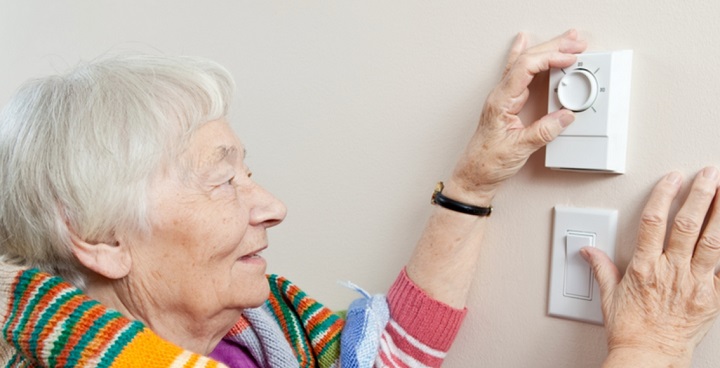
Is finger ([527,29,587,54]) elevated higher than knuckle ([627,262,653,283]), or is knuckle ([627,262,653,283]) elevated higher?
finger ([527,29,587,54])

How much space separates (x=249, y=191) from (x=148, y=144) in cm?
16

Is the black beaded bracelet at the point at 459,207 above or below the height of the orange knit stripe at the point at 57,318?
above

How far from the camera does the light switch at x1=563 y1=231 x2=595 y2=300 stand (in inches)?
33.4

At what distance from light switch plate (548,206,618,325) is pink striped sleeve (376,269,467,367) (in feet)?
0.48

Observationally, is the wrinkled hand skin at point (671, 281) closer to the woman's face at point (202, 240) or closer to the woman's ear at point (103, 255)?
the woman's face at point (202, 240)

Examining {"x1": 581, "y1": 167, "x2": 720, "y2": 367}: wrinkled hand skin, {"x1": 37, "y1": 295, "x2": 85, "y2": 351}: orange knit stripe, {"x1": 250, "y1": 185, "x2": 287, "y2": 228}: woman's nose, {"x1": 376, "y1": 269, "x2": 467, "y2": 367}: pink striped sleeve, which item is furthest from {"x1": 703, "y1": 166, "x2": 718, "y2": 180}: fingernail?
{"x1": 37, "y1": 295, "x2": 85, "y2": 351}: orange knit stripe

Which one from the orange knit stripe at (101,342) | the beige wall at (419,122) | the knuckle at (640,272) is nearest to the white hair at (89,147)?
the orange knit stripe at (101,342)

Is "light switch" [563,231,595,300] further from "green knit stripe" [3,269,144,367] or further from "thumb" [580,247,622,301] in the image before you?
"green knit stripe" [3,269,144,367]

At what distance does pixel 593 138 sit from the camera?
0.80m

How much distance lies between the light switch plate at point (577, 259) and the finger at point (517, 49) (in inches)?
7.8

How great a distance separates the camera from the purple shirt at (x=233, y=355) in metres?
1.09

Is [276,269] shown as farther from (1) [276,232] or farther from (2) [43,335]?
(2) [43,335]

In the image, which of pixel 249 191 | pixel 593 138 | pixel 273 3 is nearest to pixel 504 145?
pixel 593 138

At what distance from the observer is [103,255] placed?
868 millimetres
